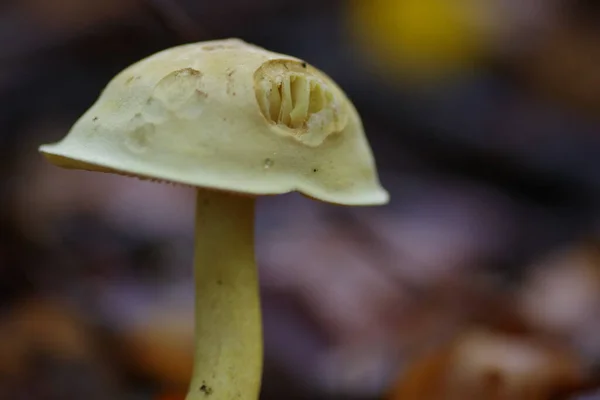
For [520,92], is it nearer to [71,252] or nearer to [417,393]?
[71,252]

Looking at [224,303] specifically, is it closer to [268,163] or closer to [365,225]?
[268,163]

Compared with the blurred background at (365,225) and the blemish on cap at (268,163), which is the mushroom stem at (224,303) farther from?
the blurred background at (365,225)

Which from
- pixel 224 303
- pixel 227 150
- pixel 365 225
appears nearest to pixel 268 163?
pixel 227 150

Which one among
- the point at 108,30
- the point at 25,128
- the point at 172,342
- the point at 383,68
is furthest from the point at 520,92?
the point at 172,342

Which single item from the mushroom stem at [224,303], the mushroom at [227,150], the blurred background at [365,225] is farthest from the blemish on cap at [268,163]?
the blurred background at [365,225]

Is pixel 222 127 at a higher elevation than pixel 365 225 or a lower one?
higher

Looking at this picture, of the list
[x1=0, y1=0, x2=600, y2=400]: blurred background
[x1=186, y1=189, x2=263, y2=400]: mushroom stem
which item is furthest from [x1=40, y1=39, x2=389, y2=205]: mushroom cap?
[x1=0, y1=0, x2=600, y2=400]: blurred background

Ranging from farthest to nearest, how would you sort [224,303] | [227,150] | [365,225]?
[365,225] < [224,303] < [227,150]
